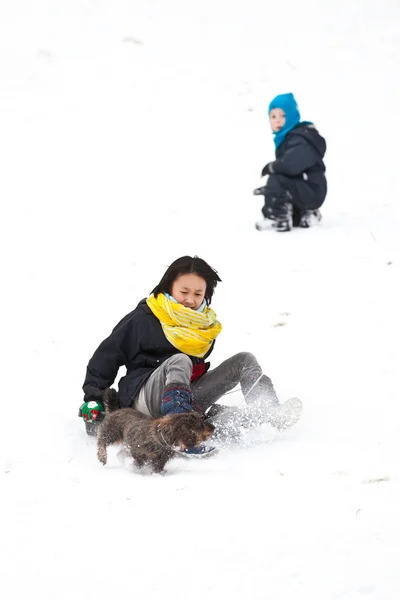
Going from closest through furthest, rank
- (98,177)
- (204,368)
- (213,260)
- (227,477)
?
(227,477) → (204,368) → (213,260) → (98,177)

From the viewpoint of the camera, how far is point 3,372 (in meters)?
4.77

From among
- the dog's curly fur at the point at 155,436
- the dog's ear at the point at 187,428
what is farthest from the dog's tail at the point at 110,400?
the dog's ear at the point at 187,428

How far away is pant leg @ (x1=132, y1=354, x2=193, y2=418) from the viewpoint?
363cm

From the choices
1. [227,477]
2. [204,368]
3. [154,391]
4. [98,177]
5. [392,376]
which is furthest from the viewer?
[98,177]

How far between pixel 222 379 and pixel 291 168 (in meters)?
3.87

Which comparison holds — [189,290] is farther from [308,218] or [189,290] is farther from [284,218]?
[308,218]

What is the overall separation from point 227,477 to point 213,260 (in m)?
3.69

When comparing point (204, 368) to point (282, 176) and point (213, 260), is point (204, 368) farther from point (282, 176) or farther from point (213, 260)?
point (282, 176)

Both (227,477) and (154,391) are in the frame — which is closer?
(227,477)

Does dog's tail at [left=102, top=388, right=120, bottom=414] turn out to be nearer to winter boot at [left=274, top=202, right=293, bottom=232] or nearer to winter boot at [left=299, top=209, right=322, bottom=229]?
winter boot at [left=274, top=202, right=293, bottom=232]

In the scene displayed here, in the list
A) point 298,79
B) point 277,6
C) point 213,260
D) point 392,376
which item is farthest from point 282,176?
point 277,6

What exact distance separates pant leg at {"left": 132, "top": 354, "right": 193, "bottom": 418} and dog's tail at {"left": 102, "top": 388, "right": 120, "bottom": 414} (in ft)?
0.44

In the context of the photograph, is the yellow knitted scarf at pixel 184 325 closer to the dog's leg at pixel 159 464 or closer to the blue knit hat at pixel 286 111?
the dog's leg at pixel 159 464

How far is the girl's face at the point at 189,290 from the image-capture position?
13.0ft
